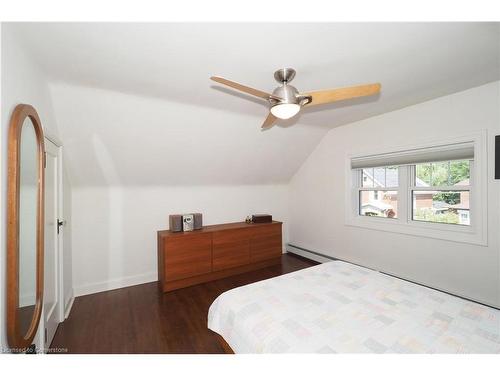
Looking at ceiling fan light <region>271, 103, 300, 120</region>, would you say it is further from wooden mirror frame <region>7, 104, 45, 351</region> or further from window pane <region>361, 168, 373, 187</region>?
window pane <region>361, 168, 373, 187</region>

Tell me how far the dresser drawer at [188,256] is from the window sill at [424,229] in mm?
2178

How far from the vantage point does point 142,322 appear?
2.20m

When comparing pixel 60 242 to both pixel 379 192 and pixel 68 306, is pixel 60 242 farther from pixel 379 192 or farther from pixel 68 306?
pixel 379 192

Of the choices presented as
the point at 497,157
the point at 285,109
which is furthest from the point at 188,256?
the point at 497,157

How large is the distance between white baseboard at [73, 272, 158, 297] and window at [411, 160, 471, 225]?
3693 mm

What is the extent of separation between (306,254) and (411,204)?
1917 millimetres

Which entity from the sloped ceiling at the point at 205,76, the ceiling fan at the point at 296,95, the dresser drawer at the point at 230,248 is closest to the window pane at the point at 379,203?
the sloped ceiling at the point at 205,76

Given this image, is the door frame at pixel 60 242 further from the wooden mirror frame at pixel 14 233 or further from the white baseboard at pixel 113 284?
the wooden mirror frame at pixel 14 233

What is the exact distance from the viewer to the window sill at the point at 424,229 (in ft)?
7.47

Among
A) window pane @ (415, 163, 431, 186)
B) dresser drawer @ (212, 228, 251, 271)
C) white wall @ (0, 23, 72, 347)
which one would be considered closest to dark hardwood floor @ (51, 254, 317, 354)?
dresser drawer @ (212, 228, 251, 271)

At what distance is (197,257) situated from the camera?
306 cm

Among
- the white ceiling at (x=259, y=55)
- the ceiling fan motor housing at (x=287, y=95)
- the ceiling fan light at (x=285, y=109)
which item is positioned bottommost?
the ceiling fan light at (x=285, y=109)

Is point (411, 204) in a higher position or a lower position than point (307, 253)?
higher

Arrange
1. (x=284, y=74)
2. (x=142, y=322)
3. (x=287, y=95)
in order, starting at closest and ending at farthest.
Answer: (x=287, y=95), (x=284, y=74), (x=142, y=322)
